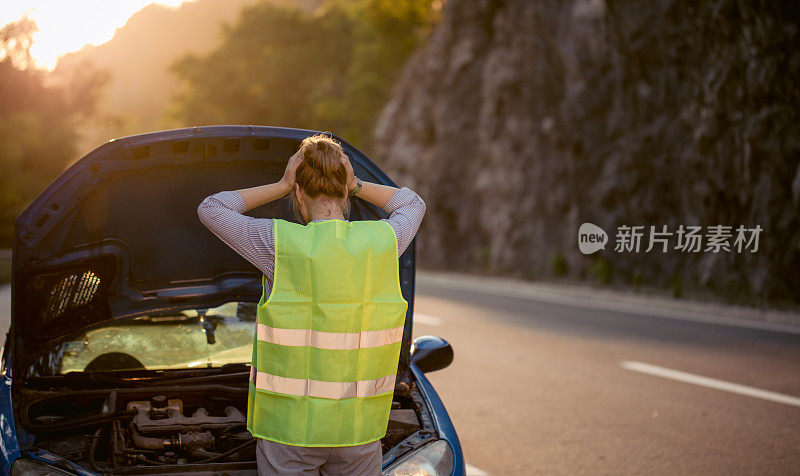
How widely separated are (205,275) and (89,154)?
0.73 m

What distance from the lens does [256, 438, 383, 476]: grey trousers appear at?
2184 mm

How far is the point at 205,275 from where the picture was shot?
126 inches

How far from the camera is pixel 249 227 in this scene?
2.27 meters

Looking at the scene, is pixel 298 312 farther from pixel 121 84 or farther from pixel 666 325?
pixel 121 84

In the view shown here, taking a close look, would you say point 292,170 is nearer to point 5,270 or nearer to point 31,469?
point 31,469

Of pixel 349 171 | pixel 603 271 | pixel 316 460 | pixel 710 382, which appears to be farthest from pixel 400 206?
pixel 603 271

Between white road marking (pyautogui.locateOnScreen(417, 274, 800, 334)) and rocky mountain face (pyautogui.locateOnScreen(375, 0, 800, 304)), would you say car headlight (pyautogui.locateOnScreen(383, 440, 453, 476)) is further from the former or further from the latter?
rocky mountain face (pyautogui.locateOnScreen(375, 0, 800, 304))

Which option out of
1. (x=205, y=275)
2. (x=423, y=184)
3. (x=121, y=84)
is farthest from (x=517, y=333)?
(x=121, y=84)

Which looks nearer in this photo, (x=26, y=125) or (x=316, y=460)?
(x=316, y=460)

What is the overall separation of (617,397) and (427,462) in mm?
4663

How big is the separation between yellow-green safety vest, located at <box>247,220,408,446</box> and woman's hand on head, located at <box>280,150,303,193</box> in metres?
0.19

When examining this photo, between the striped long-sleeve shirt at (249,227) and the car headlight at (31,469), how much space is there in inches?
36.8

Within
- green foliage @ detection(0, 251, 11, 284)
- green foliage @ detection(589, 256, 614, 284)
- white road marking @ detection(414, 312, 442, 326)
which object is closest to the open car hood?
white road marking @ detection(414, 312, 442, 326)

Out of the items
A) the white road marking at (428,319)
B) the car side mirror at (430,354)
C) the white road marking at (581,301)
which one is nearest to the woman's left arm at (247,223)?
the car side mirror at (430,354)
